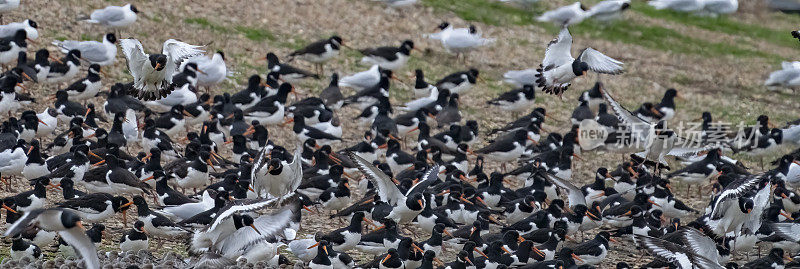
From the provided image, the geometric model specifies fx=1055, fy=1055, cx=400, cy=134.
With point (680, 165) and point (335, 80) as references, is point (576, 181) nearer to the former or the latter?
point (680, 165)

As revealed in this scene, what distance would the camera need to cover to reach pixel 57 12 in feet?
70.3

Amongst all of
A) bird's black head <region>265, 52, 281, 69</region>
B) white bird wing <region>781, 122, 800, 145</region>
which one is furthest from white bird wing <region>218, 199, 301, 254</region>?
white bird wing <region>781, 122, 800, 145</region>

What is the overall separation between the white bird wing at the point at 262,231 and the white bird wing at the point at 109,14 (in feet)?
32.6

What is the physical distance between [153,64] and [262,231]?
2719 mm

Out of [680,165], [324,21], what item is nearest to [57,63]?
[324,21]

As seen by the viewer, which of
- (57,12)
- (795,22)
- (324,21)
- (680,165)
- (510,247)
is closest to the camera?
(510,247)

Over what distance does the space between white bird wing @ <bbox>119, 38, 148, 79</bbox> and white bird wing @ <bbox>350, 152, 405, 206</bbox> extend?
2924 millimetres

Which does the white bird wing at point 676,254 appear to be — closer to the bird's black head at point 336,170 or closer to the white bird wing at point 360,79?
the bird's black head at point 336,170

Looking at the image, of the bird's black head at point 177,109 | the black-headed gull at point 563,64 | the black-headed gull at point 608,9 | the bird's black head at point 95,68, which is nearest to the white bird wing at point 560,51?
→ the black-headed gull at point 563,64

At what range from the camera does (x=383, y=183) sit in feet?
44.2

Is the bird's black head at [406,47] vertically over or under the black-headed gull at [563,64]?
under

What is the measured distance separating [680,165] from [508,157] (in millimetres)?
3716

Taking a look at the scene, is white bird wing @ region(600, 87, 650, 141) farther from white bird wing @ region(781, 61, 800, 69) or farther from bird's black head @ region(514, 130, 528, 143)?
white bird wing @ region(781, 61, 800, 69)

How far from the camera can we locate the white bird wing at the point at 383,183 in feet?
43.1
